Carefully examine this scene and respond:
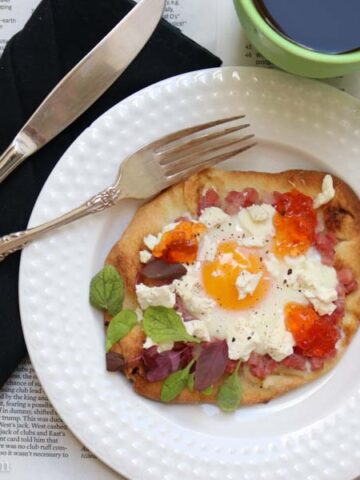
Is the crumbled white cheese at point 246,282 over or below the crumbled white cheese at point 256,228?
below

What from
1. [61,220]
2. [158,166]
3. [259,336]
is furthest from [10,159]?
[259,336]

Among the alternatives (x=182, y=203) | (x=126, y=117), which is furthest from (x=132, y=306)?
(x=126, y=117)

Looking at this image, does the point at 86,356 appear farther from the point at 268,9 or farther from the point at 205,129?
the point at 268,9

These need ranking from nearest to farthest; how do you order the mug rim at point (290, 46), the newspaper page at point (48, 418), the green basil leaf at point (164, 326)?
the mug rim at point (290, 46)
the green basil leaf at point (164, 326)
the newspaper page at point (48, 418)

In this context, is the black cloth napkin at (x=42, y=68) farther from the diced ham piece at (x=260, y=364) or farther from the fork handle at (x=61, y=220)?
the diced ham piece at (x=260, y=364)

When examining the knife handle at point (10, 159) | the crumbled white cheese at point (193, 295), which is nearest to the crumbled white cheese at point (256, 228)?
the crumbled white cheese at point (193, 295)

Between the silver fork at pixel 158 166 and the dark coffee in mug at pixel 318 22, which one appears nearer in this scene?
the dark coffee in mug at pixel 318 22
